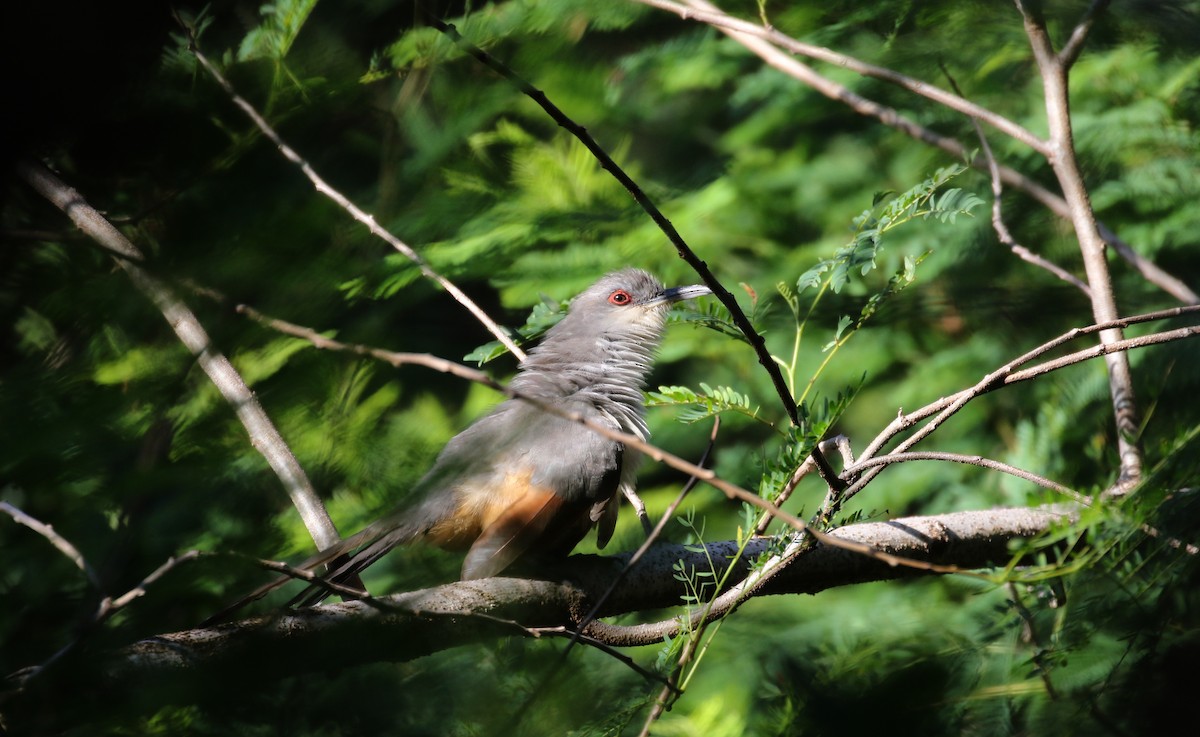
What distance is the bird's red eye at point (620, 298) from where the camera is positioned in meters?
4.30

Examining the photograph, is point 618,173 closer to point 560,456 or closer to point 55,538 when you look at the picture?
point 55,538

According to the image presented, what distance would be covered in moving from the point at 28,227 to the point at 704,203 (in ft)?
12.5

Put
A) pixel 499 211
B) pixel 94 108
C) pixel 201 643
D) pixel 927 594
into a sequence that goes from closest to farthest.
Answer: pixel 94 108 → pixel 201 643 → pixel 499 211 → pixel 927 594

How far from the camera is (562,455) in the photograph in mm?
3176

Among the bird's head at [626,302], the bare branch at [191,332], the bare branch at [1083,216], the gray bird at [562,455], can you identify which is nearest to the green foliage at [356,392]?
the bare branch at [191,332]

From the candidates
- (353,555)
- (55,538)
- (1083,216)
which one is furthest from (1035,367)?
(55,538)

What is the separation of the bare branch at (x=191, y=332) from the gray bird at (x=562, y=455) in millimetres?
335

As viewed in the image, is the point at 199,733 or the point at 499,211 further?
the point at 499,211

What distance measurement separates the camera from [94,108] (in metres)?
1.12

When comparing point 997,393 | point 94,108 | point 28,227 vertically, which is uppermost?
point 94,108

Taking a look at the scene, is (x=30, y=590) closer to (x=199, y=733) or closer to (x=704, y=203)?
(x=199, y=733)

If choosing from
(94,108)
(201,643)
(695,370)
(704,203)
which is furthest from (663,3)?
(695,370)

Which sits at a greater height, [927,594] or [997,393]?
[997,393]

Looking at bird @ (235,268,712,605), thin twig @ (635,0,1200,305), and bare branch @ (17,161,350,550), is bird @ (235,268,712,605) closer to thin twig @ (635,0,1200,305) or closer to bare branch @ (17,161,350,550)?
bare branch @ (17,161,350,550)
